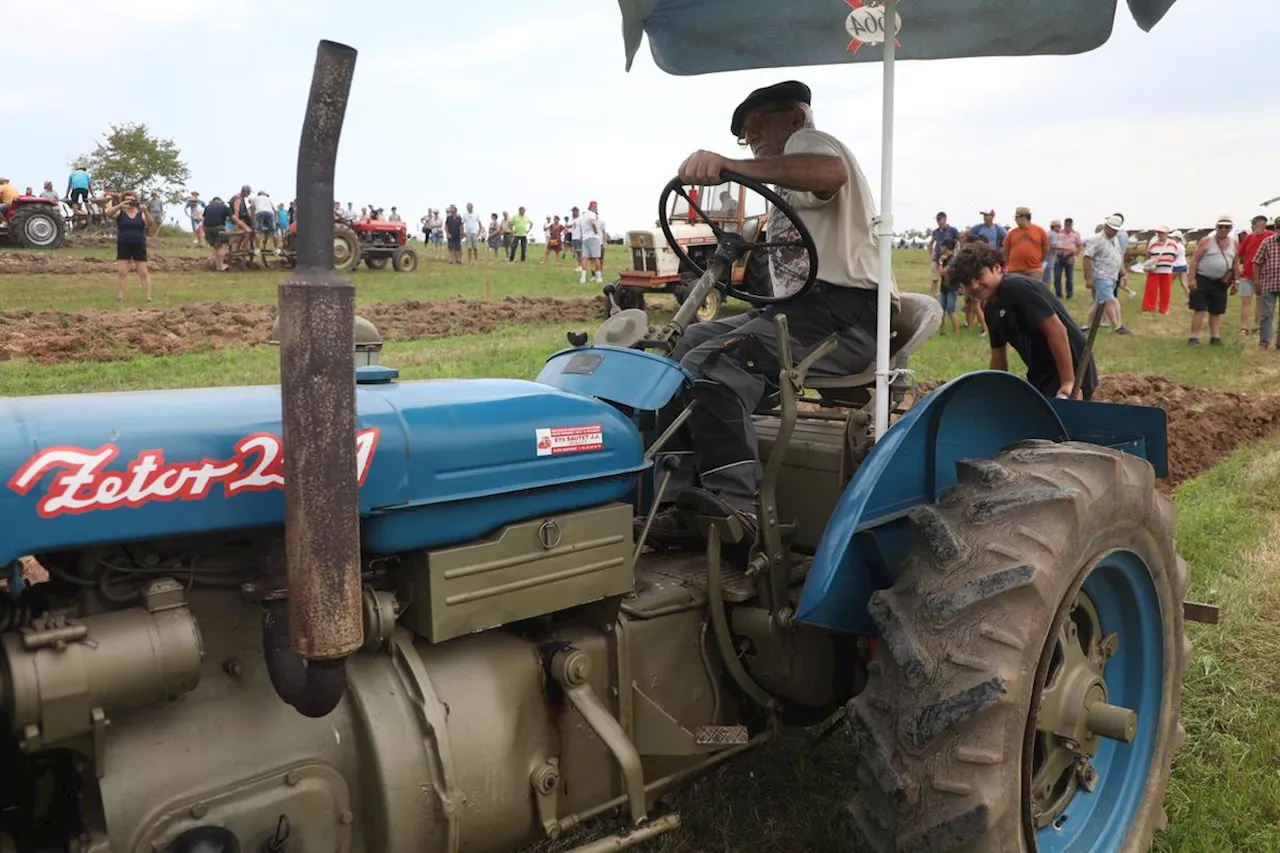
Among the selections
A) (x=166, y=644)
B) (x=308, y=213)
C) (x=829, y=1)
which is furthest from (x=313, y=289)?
(x=829, y=1)

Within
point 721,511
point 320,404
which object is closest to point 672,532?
point 721,511

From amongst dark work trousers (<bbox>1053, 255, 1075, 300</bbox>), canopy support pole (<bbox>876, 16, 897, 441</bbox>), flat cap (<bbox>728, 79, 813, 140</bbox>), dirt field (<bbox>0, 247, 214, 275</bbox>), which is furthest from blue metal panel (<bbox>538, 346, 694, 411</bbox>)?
dirt field (<bbox>0, 247, 214, 275</bbox>)

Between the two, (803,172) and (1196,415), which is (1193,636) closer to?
(803,172)

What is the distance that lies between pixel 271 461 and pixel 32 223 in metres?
26.2

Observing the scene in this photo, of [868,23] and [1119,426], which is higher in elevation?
[868,23]

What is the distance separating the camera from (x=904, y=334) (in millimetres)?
3354

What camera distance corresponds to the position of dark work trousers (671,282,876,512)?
2.87m

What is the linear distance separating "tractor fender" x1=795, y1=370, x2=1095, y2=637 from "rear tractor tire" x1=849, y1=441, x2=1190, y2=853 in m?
0.12

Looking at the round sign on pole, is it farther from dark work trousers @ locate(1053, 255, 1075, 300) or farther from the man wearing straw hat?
dark work trousers @ locate(1053, 255, 1075, 300)

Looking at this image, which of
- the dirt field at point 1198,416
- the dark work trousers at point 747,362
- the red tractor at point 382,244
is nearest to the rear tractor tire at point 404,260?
the red tractor at point 382,244

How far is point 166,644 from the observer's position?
190cm

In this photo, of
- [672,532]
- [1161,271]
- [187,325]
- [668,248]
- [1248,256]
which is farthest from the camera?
[1161,271]

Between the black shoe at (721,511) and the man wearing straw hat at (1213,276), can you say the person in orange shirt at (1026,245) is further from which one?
the black shoe at (721,511)

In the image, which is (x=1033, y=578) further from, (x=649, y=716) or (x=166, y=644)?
(x=166, y=644)
